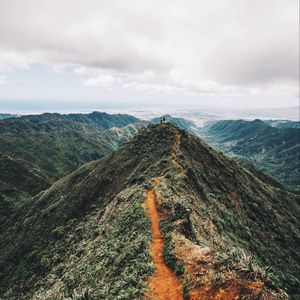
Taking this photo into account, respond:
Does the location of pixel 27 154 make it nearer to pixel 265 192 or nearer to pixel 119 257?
pixel 265 192

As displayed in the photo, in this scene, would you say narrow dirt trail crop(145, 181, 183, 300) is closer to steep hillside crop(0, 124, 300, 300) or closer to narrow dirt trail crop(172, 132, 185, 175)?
steep hillside crop(0, 124, 300, 300)

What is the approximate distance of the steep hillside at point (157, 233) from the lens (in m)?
24.5

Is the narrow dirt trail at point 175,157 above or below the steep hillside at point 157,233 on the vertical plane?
above

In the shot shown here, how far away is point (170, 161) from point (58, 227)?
26.1m

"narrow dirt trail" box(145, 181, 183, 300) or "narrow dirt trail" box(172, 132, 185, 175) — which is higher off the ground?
"narrow dirt trail" box(172, 132, 185, 175)

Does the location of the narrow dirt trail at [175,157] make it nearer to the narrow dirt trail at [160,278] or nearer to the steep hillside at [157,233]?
the steep hillside at [157,233]

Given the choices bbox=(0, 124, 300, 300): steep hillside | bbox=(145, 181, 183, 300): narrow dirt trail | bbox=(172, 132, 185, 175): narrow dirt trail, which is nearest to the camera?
bbox=(145, 181, 183, 300): narrow dirt trail

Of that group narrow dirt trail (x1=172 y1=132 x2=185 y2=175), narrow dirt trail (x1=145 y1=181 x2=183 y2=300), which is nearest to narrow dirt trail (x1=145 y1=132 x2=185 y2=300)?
narrow dirt trail (x1=145 y1=181 x2=183 y2=300)

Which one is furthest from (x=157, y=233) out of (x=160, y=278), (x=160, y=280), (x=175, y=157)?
(x=175, y=157)

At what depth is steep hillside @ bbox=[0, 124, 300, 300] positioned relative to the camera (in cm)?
2445

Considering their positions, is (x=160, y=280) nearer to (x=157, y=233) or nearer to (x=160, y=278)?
(x=160, y=278)

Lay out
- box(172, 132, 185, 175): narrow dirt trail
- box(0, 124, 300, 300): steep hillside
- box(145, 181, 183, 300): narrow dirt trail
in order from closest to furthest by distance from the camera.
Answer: box(145, 181, 183, 300): narrow dirt trail → box(0, 124, 300, 300): steep hillside → box(172, 132, 185, 175): narrow dirt trail

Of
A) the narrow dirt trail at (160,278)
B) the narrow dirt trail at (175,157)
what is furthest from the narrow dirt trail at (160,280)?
the narrow dirt trail at (175,157)

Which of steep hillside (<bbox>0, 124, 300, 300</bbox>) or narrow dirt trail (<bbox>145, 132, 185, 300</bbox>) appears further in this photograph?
steep hillside (<bbox>0, 124, 300, 300</bbox>)
